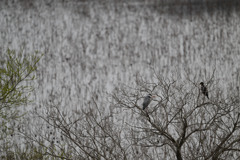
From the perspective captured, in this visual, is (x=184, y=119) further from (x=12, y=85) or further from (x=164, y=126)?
(x=12, y=85)

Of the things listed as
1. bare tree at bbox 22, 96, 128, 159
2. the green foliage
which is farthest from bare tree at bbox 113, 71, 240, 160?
the green foliage

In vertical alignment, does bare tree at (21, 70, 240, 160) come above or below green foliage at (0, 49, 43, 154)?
below

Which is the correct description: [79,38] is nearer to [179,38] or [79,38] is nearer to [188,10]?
[179,38]

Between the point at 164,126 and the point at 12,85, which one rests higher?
the point at 12,85

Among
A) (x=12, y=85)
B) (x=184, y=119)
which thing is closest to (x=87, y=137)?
(x=184, y=119)

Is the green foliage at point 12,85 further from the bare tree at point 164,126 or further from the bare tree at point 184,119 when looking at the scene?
the bare tree at point 184,119

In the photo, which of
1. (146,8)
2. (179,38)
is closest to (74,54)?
(179,38)

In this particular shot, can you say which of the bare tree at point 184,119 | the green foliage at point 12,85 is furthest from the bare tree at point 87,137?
the green foliage at point 12,85

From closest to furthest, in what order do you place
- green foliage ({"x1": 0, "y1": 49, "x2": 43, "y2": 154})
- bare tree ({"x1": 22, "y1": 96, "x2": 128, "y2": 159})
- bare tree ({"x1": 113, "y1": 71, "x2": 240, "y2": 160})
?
bare tree ({"x1": 113, "y1": 71, "x2": 240, "y2": 160})
bare tree ({"x1": 22, "y1": 96, "x2": 128, "y2": 159})
green foliage ({"x1": 0, "y1": 49, "x2": 43, "y2": 154})

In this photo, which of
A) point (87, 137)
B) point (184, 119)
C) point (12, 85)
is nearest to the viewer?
point (184, 119)

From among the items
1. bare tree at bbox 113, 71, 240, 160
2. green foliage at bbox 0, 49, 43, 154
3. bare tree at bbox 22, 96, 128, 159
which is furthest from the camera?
green foliage at bbox 0, 49, 43, 154

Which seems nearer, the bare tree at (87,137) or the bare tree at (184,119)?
Result: the bare tree at (184,119)

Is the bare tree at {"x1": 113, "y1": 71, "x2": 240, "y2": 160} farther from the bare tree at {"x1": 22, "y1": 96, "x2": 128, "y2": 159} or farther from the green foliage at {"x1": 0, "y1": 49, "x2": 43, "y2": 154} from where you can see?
the green foliage at {"x1": 0, "y1": 49, "x2": 43, "y2": 154}

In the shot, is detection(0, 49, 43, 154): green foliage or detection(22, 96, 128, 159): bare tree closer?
detection(22, 96, 128, 159): bare tree
